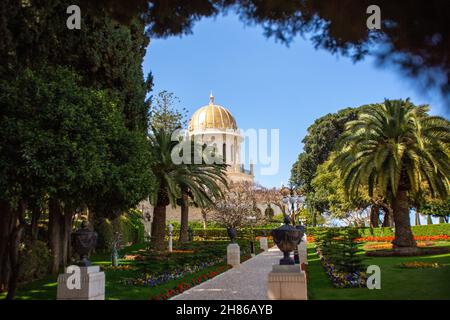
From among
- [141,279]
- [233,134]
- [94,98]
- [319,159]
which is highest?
[233,134]

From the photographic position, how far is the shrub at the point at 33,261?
47.8 feet

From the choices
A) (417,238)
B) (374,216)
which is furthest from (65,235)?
(374,216)

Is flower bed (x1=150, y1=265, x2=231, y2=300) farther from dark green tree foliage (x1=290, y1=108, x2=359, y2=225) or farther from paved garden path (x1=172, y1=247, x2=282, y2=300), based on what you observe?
dark green tree foliage (x1=290, y1=108, x2=359, y2=225)

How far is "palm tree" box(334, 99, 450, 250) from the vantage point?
19625mm

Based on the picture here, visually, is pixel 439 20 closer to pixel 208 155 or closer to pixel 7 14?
pixel 7 14

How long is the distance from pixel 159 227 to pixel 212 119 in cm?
4535

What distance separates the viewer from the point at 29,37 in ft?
31.7

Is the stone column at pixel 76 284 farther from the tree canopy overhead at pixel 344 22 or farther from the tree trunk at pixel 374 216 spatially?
the tree trunk at pixel 374 216

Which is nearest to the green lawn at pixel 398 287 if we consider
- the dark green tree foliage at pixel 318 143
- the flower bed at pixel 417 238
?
the flower bed at pixel 417 238

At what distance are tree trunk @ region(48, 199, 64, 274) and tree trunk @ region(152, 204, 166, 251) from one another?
6.27 meters

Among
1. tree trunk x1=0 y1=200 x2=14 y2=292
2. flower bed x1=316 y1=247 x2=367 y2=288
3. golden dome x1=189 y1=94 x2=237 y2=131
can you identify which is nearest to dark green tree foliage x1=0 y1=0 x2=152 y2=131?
tree trunk x1=0 y1=200 x2=14 y2=292

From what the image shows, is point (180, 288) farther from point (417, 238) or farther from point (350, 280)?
point (417, 238)

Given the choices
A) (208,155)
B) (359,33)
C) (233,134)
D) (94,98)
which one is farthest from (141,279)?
(233,134)
